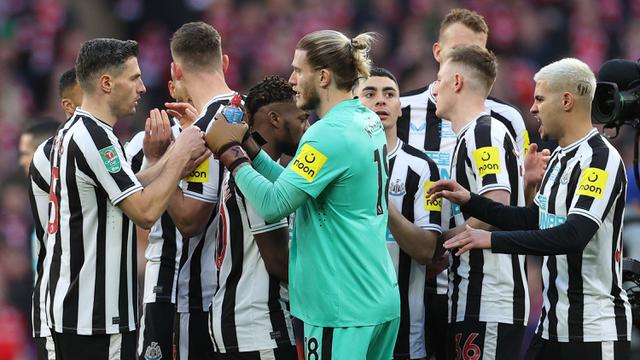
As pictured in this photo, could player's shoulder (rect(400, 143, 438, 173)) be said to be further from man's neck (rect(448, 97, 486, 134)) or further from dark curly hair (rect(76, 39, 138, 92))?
dark curly hair (rect(76, 39, 138, 92))

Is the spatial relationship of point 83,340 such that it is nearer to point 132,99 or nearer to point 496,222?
point 132,99

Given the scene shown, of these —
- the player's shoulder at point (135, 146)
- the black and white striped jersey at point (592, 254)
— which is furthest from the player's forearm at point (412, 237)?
the player's shoulder at point (135, 146)

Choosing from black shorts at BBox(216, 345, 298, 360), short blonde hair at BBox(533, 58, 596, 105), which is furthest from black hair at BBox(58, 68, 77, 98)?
short blonde hair at BBox(533, 58, 596, 105)

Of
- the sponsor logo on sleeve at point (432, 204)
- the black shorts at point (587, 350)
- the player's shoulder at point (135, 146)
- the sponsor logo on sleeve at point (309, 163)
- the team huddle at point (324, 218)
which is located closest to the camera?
the sponsor logo on sleeve at point (309, 163)

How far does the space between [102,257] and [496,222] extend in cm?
205

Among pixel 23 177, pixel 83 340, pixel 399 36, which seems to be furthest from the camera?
pixel 399 36

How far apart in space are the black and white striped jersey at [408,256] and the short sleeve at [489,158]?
1.04 ft

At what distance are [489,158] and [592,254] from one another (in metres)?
0.81

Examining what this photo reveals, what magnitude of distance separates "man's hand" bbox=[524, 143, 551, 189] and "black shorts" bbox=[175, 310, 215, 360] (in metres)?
2.10

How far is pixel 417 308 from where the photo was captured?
5949mm

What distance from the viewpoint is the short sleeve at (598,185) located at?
507 centimetres

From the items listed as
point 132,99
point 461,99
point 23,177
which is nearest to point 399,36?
point 23,177

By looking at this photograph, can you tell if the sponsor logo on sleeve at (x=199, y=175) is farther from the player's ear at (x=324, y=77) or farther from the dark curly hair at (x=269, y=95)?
the player's ear at (x=324, y=77)

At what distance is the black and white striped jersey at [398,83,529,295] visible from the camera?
656cm
